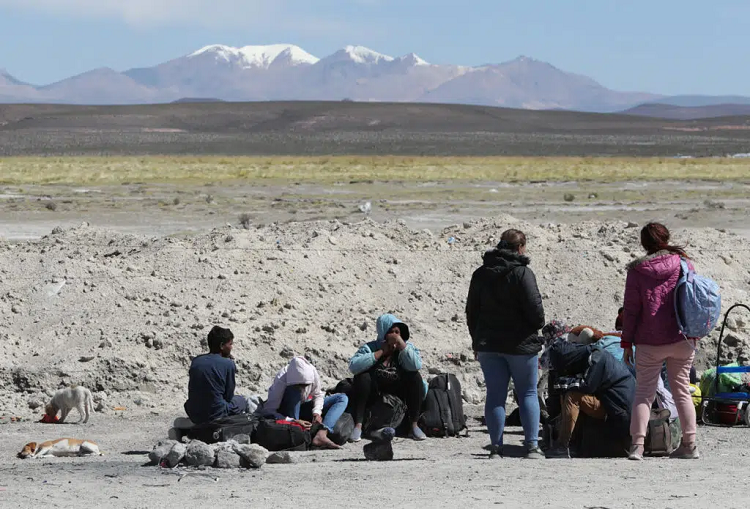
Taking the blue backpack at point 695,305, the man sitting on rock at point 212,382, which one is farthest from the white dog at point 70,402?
the blue backpack at point 695,305

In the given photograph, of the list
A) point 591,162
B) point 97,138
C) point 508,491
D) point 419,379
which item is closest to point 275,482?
point 508,491

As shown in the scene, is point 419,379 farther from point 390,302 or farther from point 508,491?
point 390,302

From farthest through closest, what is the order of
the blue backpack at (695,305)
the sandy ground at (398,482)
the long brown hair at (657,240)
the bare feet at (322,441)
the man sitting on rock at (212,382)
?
the bare feet at (322,441), the man sitting on rock at (212,382), the long brown hair at (657,240), the blue backpack at (695,305), the sandy ground at (398,482)

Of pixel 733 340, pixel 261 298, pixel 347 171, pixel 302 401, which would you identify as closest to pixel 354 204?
pixel 347 171

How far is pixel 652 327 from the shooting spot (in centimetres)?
719

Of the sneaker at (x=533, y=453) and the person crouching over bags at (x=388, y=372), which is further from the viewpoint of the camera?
the person crouching over bags at (x=388, y=372)

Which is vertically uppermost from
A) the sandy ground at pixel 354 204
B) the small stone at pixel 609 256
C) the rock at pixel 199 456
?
the small stone at pixel 609 256

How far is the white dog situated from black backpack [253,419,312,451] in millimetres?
2009

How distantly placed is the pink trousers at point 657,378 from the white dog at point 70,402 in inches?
173

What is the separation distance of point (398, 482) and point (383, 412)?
1.99m

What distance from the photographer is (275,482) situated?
22.2 ft

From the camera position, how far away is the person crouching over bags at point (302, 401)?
8.53m

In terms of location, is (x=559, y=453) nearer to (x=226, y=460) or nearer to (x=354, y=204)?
(x=226, y=460)

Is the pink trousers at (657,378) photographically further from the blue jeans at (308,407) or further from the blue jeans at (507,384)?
the blue jeans at (308,407)
